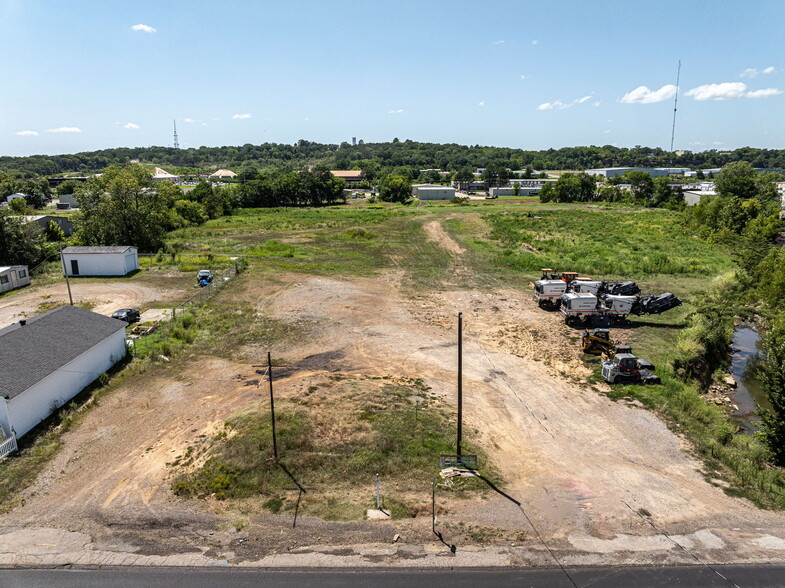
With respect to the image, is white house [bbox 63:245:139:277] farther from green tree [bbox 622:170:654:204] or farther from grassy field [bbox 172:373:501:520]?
green tree [bbox 622:170:654:204]

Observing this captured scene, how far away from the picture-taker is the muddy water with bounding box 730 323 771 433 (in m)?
26.4

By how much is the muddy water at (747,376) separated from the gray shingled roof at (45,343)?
32.8m

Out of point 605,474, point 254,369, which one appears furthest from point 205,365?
point 605,474

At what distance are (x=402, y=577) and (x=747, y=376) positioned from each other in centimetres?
2936

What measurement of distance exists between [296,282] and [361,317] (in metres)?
13.0

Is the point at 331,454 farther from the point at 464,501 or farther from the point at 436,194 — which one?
the point at 436,194

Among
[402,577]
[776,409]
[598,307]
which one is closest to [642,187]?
[598,307]

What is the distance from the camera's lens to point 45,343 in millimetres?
24812

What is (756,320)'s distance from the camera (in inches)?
1672

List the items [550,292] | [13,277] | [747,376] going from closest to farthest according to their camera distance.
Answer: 1. [747,376]
2. [550,292]
3. [13,277]

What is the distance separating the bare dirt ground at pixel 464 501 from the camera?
14.9 meters

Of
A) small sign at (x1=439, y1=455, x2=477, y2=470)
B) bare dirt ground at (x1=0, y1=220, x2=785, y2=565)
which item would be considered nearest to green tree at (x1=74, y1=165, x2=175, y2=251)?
bare dirt ground at (x1=0, y1=220, x2=785, y2=565)

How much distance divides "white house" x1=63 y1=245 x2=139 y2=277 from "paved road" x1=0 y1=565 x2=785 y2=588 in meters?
42.8

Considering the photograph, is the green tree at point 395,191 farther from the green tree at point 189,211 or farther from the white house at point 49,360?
the white house at point 49,360
